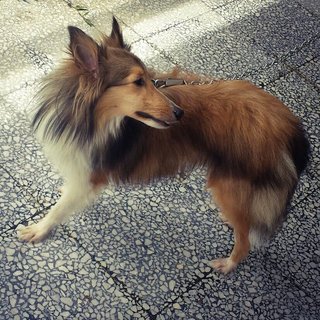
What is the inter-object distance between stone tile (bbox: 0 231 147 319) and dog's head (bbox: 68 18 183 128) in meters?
0.91

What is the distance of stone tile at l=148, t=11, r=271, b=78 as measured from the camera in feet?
12.9

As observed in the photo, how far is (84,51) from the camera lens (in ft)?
6.54

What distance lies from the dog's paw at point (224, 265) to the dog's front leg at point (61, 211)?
814 mm

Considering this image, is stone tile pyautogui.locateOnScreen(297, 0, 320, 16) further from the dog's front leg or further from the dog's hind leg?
the dog's front leg

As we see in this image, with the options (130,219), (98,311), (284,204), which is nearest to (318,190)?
(284,204)

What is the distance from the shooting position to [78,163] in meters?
2.33

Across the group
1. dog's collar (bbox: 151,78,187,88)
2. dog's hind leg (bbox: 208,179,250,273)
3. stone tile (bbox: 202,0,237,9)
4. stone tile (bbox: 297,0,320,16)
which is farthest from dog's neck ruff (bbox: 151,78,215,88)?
stone tile (bbox: 297,0,320,16)

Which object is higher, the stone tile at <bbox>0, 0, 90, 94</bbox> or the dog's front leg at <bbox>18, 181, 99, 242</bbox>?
the stone tile at <bbox>0, 0, 90, 94</bbox>

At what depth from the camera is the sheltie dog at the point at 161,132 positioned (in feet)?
→ 6.79

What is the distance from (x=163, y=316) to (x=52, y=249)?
713 millimetres

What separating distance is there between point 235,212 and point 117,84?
94 cm

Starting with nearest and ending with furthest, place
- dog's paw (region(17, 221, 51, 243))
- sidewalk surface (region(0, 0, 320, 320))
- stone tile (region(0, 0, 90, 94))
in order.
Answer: sidewalk surface (region(0, 0, 320, 320)), dog's paw (region(17, 221, 51, 243)), stone tile (region(0, 0, 90, 94))

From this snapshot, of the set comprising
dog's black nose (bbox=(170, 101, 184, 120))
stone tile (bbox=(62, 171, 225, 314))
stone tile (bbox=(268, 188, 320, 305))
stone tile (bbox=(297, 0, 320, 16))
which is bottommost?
stone tile (bbox=(268, 188, 320, 305))

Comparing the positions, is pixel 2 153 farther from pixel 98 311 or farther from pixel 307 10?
pixel 307 10
